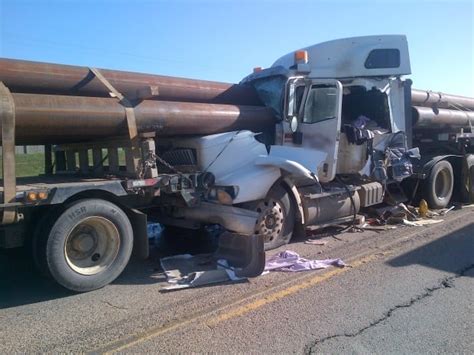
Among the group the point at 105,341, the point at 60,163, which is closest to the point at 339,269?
the point at 105,341

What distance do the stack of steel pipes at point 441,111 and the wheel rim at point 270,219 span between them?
4.66 metres

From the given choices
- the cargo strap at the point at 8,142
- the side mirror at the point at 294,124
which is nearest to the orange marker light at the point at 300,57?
the side mirror at the point at 294,124

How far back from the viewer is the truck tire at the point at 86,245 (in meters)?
4.44

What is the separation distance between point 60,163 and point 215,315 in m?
4.54

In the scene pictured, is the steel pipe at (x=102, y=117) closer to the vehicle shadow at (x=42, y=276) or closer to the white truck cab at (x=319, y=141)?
the white truck cab at (x=319, y=141)

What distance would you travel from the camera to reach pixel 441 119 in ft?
33.6

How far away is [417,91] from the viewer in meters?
9.66

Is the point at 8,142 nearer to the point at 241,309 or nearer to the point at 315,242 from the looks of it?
the point at 241,309

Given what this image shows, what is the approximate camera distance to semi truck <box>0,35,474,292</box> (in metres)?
4.65

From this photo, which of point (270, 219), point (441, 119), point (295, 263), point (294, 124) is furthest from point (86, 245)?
point (441, 119)

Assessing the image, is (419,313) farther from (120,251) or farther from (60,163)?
(60,163)

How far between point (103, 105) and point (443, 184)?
831cm

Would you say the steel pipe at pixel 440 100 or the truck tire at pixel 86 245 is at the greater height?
the steel pipe at pixel 440 100

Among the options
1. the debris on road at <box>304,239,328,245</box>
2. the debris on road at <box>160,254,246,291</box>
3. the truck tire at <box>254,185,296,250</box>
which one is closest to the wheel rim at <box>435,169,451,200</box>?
the debris on road at <box>304,239,328,245</box>
